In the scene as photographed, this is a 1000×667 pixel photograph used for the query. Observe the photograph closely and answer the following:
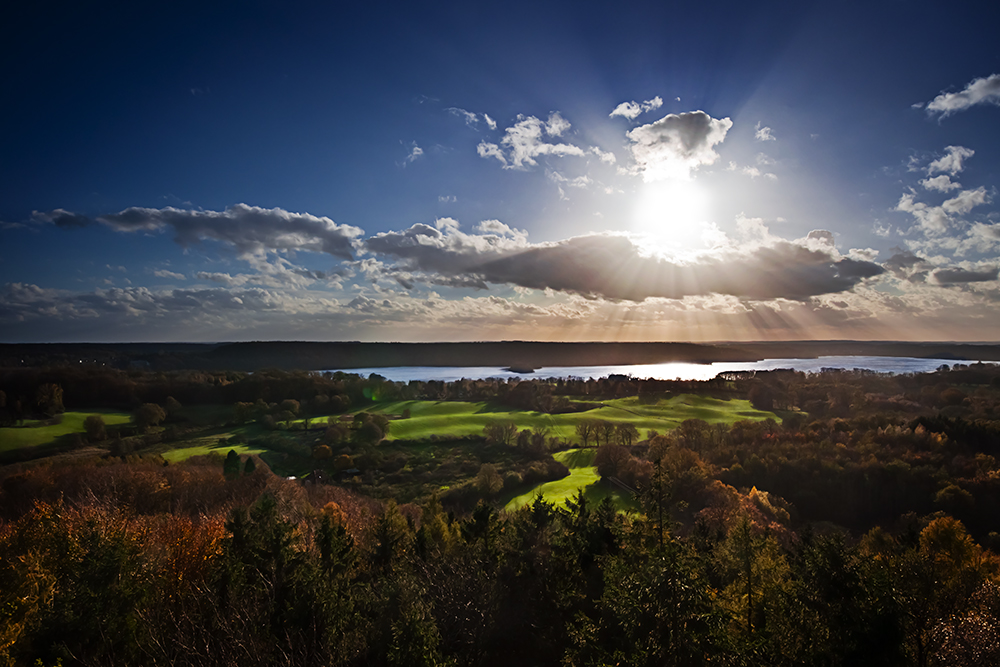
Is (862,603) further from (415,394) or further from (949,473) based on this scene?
(415,394)

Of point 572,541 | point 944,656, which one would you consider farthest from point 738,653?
point 572,541

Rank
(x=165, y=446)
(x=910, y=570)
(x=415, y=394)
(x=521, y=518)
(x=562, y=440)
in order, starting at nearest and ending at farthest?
(x=910, y=570)
(x=521, y=518)
(x=165, y=446)
(x=562, y=440)
(x=415, y=394)

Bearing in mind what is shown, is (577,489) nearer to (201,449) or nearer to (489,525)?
(489,525)

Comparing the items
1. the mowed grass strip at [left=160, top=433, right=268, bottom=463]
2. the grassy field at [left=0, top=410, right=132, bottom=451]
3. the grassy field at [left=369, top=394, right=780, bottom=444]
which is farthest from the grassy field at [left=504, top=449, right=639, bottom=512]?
the grassy field at [left=0, top=410, right=132, bottom=451]

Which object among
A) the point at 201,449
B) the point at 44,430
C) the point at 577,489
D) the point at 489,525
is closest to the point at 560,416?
the point at 577,489

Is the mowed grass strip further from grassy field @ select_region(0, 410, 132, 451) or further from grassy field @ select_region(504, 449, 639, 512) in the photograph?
grassy field @ select_region(504, 449, 639, 512)

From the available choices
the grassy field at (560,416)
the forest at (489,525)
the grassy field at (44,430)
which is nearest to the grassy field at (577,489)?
the forest at (489,525)
